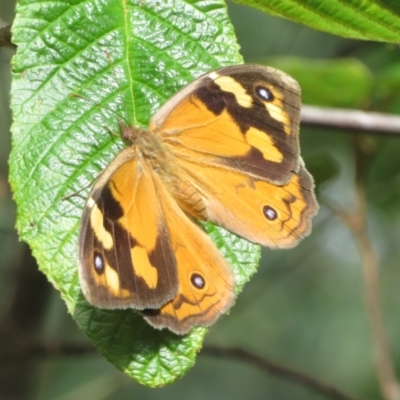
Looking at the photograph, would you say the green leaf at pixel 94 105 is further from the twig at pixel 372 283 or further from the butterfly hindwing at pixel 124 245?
the twig at pixel 372 283

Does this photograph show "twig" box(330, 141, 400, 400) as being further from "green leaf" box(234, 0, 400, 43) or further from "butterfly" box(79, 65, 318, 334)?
"green leaf" box(234, 0, 400, 43)

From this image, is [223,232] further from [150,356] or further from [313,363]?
[313,363]

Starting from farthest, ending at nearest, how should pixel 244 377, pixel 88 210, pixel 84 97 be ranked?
pixel 244 377 → pixel 84 97 → pixel 88 210

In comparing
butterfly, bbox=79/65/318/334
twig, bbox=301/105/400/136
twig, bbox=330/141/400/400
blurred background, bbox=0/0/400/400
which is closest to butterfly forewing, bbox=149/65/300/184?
butterfly, bbox=79/65/318/334

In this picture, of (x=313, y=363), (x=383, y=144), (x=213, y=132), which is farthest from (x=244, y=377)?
(x=213, y=132)

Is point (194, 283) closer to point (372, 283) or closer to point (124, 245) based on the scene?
point (124, 245)

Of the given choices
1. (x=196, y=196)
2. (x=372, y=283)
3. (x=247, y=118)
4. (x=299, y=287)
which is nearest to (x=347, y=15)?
(x=247, y=118)

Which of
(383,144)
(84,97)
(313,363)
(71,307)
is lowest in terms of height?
(313,363)
